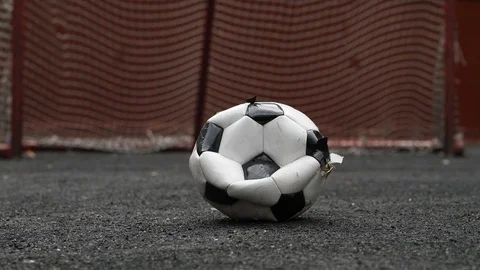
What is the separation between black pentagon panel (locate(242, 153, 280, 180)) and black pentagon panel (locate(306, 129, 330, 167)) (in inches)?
5.1

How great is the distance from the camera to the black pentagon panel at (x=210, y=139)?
8.77 feet

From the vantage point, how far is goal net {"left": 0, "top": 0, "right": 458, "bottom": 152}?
711 cm

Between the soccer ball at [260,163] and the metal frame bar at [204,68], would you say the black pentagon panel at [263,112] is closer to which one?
the soccer ball at [260,163]

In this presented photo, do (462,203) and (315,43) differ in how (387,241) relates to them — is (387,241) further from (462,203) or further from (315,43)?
(315,43)

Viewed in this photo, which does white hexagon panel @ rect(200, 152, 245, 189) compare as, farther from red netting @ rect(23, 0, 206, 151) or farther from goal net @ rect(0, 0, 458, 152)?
red netting @ rect(23, 0, 206, 151)

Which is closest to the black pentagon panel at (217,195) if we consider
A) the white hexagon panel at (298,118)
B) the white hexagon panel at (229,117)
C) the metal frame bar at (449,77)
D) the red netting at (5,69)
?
the white hexagon panel at (229,117)

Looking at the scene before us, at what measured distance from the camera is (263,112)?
8.81 ft

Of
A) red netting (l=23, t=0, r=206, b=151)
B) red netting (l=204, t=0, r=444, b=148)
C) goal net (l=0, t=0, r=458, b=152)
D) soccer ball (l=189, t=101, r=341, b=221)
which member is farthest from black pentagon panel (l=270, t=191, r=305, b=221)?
red netting (l=204, t=0, r=444, b=148)

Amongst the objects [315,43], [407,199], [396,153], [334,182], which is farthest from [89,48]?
[407,199]

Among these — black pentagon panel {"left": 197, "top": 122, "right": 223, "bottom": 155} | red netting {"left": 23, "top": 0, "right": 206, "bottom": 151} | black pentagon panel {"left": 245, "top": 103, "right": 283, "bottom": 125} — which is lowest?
red netting {"left": 23, "top": 0, "right": 206, "bottom": 151}

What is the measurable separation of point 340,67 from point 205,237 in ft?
17.3

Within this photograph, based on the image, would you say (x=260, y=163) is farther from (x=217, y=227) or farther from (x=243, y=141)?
(x=217, y=227)

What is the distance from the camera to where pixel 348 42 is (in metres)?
7.46

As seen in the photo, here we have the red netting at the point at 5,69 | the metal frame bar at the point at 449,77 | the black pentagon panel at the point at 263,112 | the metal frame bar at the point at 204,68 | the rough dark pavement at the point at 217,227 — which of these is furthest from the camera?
the metal frame bar at the point at 449,77
